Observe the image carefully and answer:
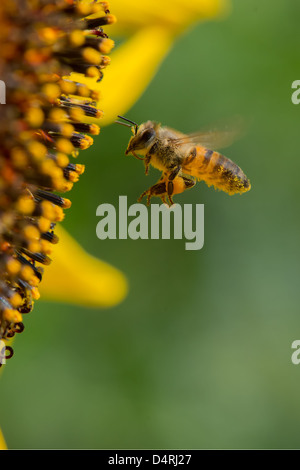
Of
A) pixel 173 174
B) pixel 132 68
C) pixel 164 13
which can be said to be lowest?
pixel 173 174

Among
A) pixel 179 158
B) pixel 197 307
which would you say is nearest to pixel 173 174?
pixel 179 158

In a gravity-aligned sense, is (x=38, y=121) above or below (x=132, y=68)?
below

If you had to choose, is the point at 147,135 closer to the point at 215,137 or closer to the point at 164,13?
the point at 215,137

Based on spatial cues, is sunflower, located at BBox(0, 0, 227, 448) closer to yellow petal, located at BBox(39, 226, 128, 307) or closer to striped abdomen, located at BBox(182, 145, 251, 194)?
striped abdomen, located at BBox(182, 145, 251, 194)

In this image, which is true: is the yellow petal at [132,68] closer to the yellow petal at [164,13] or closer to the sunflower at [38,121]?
the yellow petal at [164,13]

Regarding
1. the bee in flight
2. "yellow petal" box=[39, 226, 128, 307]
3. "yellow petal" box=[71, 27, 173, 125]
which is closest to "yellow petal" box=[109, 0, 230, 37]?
"yellow petal" box=[71, 27, 173, 125]

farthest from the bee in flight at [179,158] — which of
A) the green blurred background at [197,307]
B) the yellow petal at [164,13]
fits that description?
the green blurred background at [197,307]

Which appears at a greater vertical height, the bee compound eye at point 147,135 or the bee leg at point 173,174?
the bee compound eye at point 147,135
